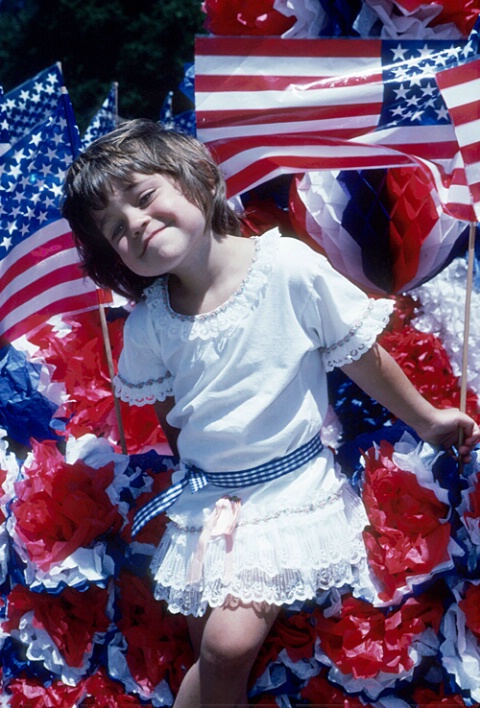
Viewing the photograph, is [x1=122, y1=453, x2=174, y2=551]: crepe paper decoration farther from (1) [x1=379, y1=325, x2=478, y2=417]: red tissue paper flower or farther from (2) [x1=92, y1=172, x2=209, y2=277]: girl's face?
(1) [x1=379, y1=325, x2=478, y2=417]: red tissue paper flower

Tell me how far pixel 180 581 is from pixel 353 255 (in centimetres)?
106

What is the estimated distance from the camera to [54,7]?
7500 mm

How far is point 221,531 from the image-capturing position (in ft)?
5.42

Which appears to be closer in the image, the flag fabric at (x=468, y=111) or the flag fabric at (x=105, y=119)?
the flag fabric at (x=468, y=111)

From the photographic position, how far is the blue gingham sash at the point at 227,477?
1.72 metres

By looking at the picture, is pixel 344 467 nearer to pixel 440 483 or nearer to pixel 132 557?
pixel 440 483

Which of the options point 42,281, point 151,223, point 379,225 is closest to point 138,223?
point 151,223

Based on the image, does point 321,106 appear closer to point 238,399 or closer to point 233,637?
point 238,399

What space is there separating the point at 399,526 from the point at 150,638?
0.61 metres

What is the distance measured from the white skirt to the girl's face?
0.50 metres

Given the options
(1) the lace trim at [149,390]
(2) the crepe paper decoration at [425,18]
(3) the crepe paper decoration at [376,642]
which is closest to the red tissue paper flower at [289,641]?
(3) the crepe paper decoration at [376,642]

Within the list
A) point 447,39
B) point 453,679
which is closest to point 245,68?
point 447,39

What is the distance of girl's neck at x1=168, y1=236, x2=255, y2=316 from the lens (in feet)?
5.80

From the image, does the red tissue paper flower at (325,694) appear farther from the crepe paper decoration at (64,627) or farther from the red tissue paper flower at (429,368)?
the red tissue paper flower at (429,368)
